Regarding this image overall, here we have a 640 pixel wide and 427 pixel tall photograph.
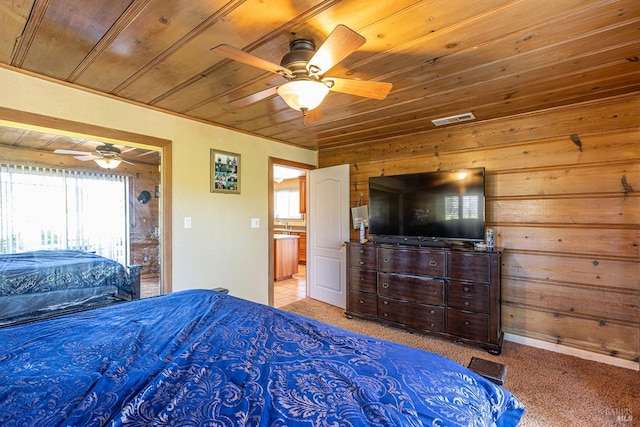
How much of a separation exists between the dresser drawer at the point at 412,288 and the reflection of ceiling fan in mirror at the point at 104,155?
2929 millimetres

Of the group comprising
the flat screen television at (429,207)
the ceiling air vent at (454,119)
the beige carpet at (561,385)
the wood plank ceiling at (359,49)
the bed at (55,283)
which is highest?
the wood plank ceiling at (359,49)

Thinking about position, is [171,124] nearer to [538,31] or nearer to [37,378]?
[37,378]

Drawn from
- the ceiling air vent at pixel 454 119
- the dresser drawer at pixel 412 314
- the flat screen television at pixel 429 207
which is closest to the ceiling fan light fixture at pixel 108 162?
the flat screen television at pixel 429 207

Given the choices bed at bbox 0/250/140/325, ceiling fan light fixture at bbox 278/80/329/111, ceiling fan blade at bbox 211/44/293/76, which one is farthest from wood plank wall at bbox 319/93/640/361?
bed at bbox 0/250/140/325

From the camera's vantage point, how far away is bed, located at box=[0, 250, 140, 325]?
2.36m

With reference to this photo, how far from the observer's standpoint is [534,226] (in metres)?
3.09

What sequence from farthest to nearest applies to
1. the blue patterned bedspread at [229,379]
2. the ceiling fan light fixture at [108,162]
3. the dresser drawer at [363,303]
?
the dresser drawer at [363,303]
the ceiling fan light fixture at [108,162]
the blue patterned bedspread at [229,379]

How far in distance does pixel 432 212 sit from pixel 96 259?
3323 mm

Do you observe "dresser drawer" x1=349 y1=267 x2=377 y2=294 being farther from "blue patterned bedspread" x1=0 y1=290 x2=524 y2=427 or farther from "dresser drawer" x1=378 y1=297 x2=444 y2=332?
"blue patterned bedspread" x1=0 y1=290 x2=524 y2=427

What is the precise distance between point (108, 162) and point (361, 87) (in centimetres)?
239

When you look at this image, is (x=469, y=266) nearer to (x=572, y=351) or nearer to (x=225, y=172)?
(x=572, y=351)

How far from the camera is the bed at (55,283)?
92.8 inches

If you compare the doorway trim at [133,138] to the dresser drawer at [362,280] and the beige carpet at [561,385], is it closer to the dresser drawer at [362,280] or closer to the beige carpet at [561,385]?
the dresser drawer at [362,280]

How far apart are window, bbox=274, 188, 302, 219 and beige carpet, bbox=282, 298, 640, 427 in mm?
5435
